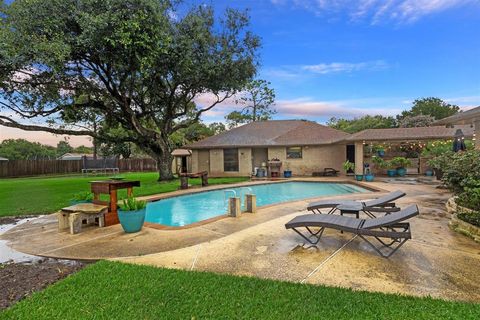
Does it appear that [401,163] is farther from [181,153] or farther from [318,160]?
[181,153]

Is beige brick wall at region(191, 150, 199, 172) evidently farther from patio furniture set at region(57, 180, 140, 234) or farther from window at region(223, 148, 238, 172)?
patio furniture set at region(57, 180, 140, 234)

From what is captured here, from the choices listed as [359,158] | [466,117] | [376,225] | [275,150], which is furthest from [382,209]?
[275,150]

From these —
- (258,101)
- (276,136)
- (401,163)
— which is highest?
(258,101)

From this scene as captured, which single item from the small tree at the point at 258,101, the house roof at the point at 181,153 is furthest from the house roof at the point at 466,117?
the small tree at the point at 258,101

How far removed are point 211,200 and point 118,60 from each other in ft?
26.5

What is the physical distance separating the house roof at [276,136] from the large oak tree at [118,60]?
327 cm

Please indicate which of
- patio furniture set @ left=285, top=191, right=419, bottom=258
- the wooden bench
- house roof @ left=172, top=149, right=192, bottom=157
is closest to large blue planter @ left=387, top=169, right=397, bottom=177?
patio furniture set @ left=285, top=191, right=419, bottom=258

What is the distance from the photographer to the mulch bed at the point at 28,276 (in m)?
3.21

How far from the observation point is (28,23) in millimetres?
10828

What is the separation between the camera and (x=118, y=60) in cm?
1248

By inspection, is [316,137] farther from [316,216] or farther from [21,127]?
[21,127]

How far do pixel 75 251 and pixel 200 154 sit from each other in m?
17.6

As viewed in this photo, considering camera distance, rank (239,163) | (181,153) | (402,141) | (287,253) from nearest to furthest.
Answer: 1. (287,253)
2. (402,141)
3. (239,163)
4. (181,153)

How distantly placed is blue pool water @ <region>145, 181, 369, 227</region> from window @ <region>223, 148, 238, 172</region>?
588cm
